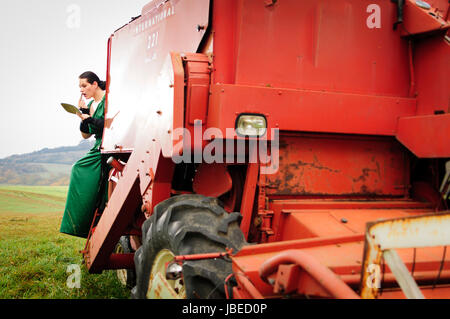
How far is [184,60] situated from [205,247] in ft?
4.38

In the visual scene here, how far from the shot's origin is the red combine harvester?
320 centimetres

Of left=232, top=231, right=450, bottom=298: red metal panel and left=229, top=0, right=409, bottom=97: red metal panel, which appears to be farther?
left=229, top=0, right=409, bottom=97: red metal panel

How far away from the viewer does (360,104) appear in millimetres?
3527

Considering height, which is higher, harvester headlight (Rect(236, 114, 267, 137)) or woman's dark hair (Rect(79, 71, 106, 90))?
woman's dark hair (Rect(79, 71, 106, 90))

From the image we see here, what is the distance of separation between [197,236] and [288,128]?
1028mm

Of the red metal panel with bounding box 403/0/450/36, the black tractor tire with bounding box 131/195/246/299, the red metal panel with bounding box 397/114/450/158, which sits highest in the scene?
the red metal panel with bounding box 403/0/450/36

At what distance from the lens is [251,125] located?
10.7 feet

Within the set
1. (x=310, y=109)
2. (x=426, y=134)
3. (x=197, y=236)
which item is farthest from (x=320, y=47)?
(x=197, y=236)

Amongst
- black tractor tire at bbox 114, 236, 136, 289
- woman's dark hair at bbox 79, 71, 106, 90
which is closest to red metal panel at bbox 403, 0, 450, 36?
black tractor tire at bbox 114, 236, 136, 289

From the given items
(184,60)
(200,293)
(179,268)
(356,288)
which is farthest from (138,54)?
(356,288)

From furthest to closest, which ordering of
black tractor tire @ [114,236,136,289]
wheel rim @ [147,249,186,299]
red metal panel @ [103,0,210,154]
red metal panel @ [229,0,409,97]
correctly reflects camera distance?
black tractor tire @ [114,236,136,289], red metal panel @ [103,0,210,154], red metal panel @ [229,0,409,97], wheel rim @ [147,249,186,299]

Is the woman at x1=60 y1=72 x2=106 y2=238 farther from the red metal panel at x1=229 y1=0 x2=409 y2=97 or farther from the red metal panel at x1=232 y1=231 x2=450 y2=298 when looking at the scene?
the red metal panel at x1=232 y1=231 x2=450 y2=298

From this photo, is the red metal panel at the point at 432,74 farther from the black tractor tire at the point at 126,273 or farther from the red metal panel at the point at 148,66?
the black tractor tire at the point at 126,273

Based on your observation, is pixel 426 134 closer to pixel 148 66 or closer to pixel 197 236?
pixel 197 236
